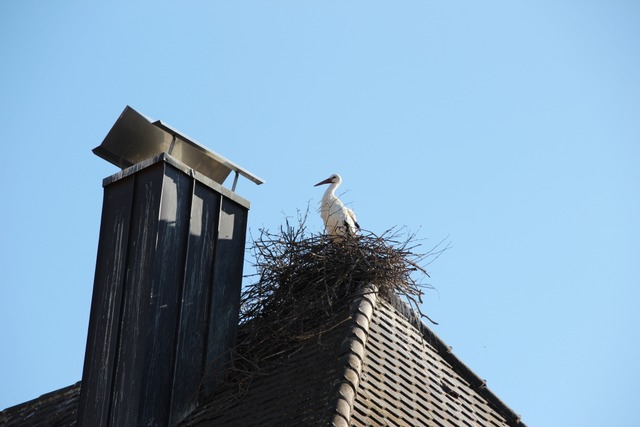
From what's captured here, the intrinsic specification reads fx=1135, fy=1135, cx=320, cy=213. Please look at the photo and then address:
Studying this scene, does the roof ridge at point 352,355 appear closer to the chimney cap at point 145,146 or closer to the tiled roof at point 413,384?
the tiled roof at point 413,384

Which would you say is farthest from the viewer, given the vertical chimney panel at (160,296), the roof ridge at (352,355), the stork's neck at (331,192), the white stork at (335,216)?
the stork's neck at (331,192)

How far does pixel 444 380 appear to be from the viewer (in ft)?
31.0

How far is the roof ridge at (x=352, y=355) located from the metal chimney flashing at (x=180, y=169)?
1.45 m

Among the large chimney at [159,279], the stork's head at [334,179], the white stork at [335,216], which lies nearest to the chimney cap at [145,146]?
the large chimney at [159,279]

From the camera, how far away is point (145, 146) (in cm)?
1012

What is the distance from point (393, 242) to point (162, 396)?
8.94ft

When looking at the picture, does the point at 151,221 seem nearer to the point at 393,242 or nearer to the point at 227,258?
the point at 227,258

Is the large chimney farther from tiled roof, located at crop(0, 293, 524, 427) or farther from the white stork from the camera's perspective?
the white stork

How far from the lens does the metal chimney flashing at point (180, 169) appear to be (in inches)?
372

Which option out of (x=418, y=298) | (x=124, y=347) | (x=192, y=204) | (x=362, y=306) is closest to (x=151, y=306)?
(x=124, y=347)

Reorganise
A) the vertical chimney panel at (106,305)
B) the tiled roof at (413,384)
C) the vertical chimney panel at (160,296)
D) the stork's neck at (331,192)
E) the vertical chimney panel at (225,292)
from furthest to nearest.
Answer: the stork's neck at (331,192) → the vertical chimney panel at (225,292) → the vertical chimney panel at (106,305) → the vertical chimney panel at (160,296) → the tiled roof at (413,384)

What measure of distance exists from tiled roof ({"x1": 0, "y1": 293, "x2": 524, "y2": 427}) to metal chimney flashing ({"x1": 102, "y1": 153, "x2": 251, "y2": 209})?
1584 mm

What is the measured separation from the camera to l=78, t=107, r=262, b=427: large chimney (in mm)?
8844

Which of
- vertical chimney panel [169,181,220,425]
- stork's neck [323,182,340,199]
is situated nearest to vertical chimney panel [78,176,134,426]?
vertical chimney panel [169,181,220,425]
